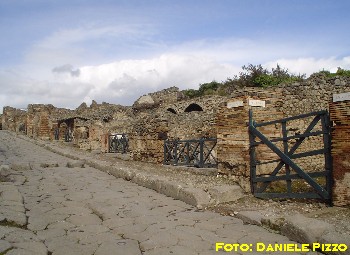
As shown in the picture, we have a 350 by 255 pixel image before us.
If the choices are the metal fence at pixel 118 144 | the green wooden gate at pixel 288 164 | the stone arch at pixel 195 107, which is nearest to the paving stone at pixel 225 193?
the green wooden gate at pixel 288 164

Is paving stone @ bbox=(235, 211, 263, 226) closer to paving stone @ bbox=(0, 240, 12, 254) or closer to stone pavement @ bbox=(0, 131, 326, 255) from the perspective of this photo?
stone pavement @ bbox=(0, 131, 326, 255)

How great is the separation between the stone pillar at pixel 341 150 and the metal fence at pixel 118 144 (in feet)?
37.3

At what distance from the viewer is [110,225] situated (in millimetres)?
3697

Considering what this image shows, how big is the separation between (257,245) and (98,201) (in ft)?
9.04

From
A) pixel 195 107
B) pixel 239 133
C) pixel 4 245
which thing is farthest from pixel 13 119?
pixel 4 245

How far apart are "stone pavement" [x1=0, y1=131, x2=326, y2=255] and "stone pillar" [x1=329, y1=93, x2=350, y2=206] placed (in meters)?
1.17

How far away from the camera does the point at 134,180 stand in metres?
6.81

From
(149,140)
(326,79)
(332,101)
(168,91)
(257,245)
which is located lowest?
(257,245)

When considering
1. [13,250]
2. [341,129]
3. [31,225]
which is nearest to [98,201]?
[31,225]

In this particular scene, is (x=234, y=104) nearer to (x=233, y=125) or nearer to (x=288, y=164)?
(x=233, y=125)

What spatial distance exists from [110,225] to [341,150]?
9.82 ft

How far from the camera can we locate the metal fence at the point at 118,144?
14.6 meters

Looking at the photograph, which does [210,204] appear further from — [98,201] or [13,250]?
[13,250]

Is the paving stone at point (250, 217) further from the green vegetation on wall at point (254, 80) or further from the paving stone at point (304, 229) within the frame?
the green vegetation on wall at point (254, 80)
